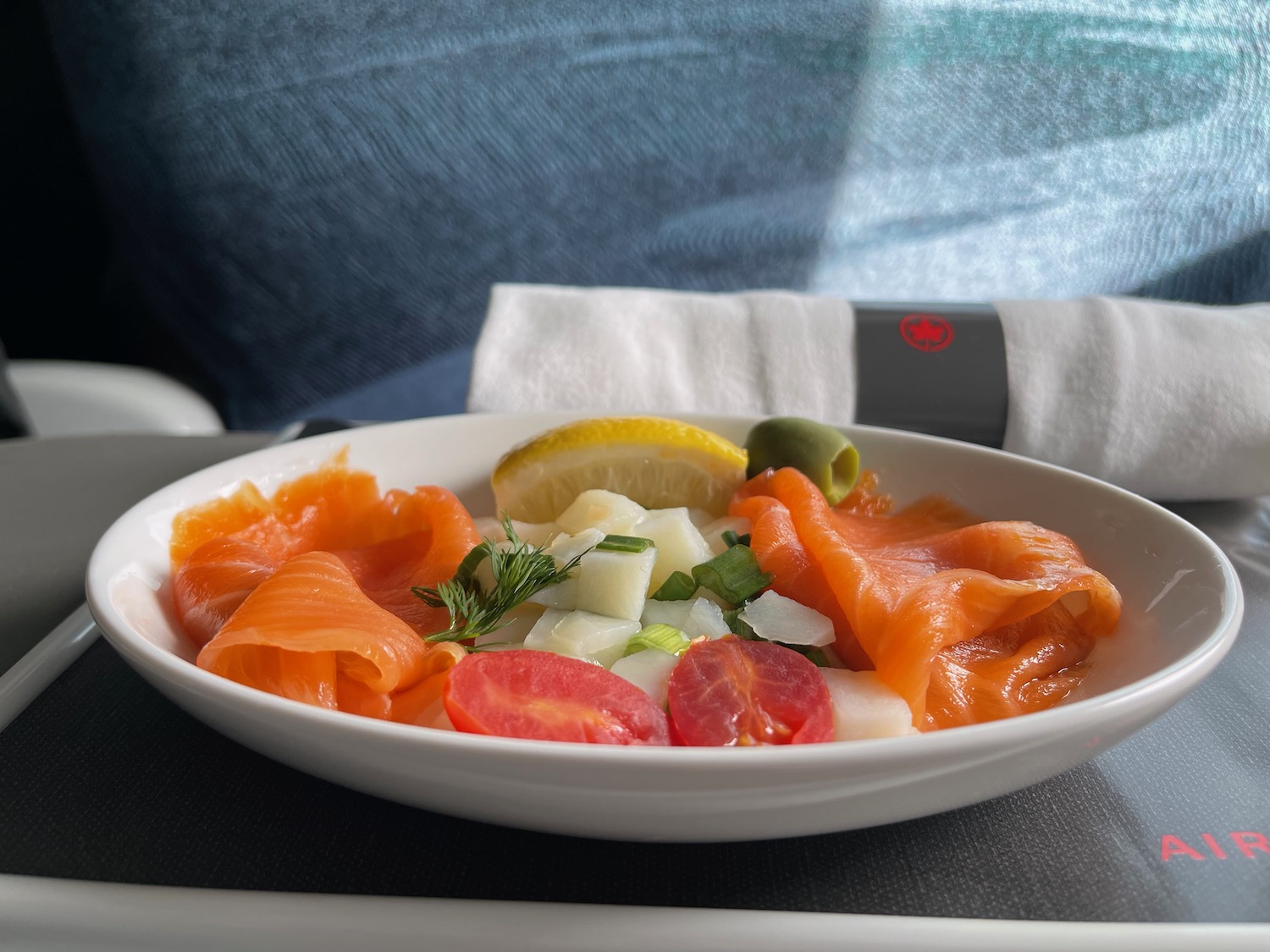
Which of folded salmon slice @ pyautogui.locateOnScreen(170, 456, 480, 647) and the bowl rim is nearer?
the bowl rim

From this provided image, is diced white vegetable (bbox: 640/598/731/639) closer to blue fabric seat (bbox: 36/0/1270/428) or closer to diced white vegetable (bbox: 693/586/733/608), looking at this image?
diced white vegetable (bbox: 693/586/733/608)

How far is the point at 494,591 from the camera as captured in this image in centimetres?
70

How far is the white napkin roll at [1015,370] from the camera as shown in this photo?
1188 mm

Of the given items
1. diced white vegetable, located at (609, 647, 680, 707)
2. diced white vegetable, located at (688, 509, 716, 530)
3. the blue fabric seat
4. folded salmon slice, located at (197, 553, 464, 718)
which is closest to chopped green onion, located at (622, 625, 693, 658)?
diced white vegetable, located at (609, 647, 680, 707)

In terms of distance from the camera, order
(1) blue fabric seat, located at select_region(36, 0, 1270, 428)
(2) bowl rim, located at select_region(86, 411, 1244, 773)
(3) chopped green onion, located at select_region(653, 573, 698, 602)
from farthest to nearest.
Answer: (1) blue fabric seat, located at select_region(36, 0, 1270, 428)
(3) chopped green onion, located at select_region(653, 573, 698, 602)
(2) bowl rim, located at select_region(86, 411, 1244, 773)

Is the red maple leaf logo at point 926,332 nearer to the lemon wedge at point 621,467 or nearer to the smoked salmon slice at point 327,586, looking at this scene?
the lemon wedge at point 621,467

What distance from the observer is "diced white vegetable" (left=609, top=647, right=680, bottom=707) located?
0.59 meters

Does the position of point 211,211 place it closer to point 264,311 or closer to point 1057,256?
point 264,311

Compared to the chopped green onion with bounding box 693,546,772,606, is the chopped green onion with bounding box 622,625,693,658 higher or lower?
higher

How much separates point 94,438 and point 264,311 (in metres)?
0.89

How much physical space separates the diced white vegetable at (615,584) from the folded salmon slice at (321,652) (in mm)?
110

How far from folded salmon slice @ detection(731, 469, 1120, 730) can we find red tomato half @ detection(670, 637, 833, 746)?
0.07 m

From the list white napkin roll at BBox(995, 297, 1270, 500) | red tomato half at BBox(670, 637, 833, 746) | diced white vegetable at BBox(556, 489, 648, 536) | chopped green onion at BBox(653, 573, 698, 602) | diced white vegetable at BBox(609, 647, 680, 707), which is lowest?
white napkin roll at BBox(995, 297, 1270, 500)

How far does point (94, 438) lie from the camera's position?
4.09 feet
